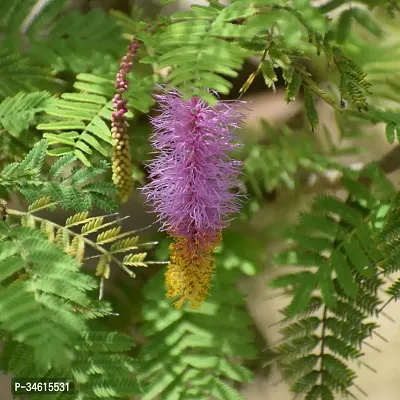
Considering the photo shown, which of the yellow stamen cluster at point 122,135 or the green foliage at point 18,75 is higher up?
the green foliage at point 18,75

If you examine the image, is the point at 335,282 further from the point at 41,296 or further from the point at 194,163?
the point at 41,296

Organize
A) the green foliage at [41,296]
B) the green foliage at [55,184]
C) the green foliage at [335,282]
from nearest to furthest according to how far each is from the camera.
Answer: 1. the green foliage at [41,296]
2. the green foliage at [55,184]
3. the green foliage at [335,282]

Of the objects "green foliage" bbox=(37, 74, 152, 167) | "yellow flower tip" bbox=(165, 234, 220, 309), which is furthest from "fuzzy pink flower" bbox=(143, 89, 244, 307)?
"green foliage" bbox=(37, 74, 152, 167)

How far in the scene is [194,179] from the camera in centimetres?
72

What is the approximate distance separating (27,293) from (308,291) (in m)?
0.45

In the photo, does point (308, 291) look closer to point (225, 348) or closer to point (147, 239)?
point (225, 348)

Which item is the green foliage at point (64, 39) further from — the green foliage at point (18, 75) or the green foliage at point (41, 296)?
the green foliage at point (41, 296)

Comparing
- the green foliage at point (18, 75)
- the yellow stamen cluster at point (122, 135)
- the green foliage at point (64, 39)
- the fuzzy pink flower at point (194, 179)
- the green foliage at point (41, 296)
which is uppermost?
the green foliage at point (64, 39)

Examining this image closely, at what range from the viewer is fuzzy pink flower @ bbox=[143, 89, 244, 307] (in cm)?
71

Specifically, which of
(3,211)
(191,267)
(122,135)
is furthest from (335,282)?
(3,211)

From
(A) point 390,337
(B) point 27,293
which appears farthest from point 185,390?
(A) point 390,337

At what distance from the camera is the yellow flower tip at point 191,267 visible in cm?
76

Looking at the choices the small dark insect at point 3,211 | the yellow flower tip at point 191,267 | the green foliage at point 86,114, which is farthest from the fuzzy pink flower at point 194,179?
the small dark insect at point 3,211

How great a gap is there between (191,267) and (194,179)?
0.13 m
